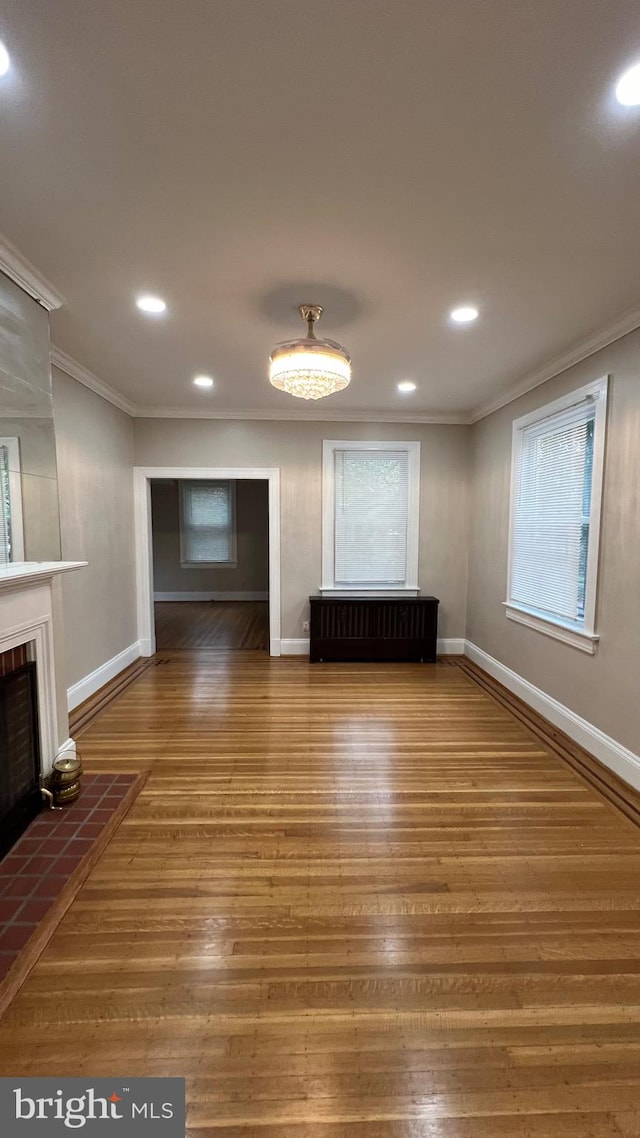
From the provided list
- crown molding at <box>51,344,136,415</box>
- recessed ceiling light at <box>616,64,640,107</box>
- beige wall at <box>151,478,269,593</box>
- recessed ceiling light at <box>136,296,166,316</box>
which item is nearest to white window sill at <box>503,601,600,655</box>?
recessed ceiling light at <box>616,64,640,107</box>

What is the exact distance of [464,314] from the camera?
260 cm

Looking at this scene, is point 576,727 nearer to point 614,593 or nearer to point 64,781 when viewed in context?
point 614,593

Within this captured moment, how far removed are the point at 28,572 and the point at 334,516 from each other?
132 inches

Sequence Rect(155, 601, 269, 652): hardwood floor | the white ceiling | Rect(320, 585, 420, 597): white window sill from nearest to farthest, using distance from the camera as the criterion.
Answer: the white ceiling, Rect(320, 585, 420, 597): white window sill, Rect(155, 601, 269, 652): hardwood floor

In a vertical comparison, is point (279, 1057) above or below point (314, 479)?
below

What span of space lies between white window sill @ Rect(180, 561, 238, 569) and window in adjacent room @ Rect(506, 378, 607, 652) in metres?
5.98

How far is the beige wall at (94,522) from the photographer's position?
3422mm

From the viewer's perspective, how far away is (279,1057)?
123cm

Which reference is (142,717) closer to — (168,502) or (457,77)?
(457,77)

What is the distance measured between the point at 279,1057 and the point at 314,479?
173 inches

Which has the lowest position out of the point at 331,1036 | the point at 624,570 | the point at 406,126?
the point at 331,1036

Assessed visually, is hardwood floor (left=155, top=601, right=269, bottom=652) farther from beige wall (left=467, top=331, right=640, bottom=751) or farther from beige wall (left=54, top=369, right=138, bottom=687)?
beige wall (left=467, top=331, right=640, bottom=751)

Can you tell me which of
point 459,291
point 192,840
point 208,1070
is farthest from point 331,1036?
point 459,291

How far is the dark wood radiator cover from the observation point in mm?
4867
